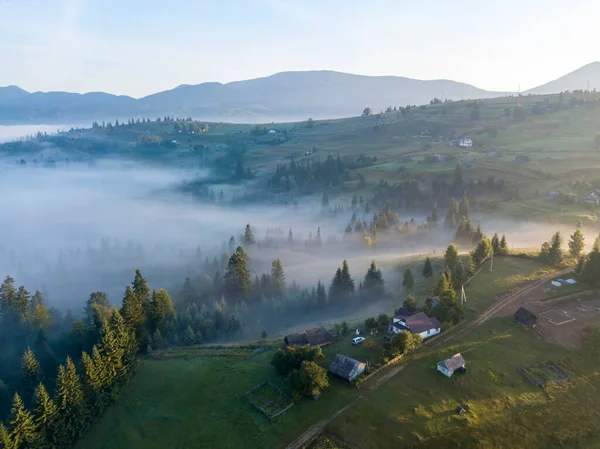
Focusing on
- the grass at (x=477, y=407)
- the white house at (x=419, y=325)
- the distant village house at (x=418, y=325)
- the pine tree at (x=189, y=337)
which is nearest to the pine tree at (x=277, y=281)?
the pine tree at (x=189, y=337)

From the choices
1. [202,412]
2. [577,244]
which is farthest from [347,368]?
[577,244]

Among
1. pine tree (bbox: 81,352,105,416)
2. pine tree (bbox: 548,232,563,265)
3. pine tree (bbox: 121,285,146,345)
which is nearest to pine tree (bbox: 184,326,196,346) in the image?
pine tree (bbox: 121,285,146,345)

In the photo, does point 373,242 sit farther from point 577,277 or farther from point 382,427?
point 382,427

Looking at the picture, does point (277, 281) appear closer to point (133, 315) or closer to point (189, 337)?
point (189, 337)

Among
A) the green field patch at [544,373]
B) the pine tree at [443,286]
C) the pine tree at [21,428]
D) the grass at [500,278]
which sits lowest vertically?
the pine tree at [21,428]

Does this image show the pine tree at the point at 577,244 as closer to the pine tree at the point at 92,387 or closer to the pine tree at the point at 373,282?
the pine tree at the point at 373,282

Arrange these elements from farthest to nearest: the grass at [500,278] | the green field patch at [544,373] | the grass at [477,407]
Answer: the grass at [500,278] → the green field patch at [544,373] → the grass at [477,407]

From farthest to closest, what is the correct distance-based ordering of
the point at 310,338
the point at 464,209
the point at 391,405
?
the point at 464,209 < the point at 310,338 < the point at 391,405
